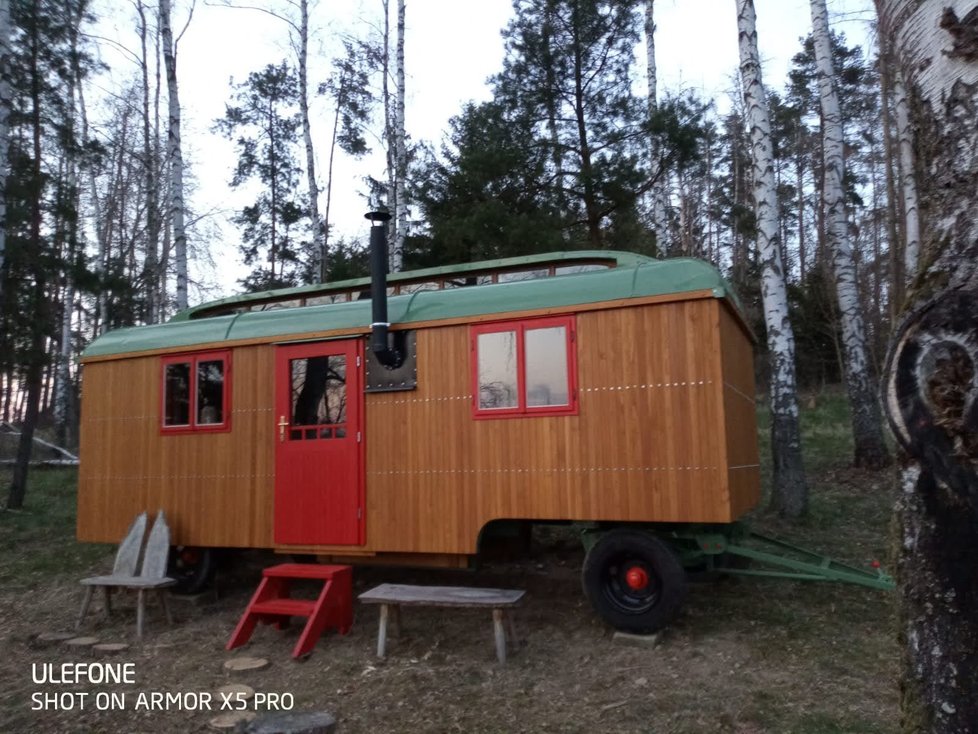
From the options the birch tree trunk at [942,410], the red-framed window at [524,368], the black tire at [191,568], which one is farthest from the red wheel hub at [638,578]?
the black tire at [191,568]

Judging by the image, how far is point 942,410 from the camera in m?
2.43

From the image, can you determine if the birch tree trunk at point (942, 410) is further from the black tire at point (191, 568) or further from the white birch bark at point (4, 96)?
the white birch bark at point (4, 96)

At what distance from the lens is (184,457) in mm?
8102

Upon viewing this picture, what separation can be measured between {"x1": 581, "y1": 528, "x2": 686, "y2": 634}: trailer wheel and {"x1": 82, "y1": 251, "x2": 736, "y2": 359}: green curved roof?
6.33 feet

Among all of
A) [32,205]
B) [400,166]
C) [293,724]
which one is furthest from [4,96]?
[293,724]

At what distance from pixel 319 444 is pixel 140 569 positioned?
237 centimetres

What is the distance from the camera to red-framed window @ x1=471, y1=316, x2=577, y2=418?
645 cm

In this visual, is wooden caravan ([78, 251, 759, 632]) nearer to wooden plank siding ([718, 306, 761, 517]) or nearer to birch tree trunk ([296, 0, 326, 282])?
wooden plank siding ([718, 306, 761, 517])

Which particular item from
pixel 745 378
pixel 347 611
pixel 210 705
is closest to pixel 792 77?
pixel 745 378

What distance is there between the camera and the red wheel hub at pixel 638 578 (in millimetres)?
6133

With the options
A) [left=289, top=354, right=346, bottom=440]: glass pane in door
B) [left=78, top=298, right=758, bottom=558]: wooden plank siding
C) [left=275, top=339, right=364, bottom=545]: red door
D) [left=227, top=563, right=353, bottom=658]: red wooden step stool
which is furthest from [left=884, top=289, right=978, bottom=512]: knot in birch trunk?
[left=289, top=354, right=346, bottom=440]: glass pane in door

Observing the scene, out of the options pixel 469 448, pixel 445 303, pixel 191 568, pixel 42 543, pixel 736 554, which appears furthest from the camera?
pixel 42 543

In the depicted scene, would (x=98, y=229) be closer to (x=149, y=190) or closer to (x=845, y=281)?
(x=149, y=190)

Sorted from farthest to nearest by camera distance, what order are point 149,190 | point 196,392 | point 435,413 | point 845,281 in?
point 149,190
point 845,281
point 196,392
point 435,413
